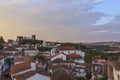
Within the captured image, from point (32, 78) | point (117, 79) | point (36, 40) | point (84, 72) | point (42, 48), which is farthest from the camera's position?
point (36, 40)

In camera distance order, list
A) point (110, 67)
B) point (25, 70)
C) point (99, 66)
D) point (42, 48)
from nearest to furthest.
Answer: point (110, 67), point (25, 70), point (99, 66), point (42, 48)

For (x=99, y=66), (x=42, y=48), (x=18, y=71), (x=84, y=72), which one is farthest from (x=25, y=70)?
(x=42, y=48)

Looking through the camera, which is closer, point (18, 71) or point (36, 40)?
point (18, 71)

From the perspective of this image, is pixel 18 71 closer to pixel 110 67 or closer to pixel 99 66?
pixel 110 67

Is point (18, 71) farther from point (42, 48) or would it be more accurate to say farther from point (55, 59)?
point (42, 48)

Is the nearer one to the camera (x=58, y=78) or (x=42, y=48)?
(x=58, y=78)

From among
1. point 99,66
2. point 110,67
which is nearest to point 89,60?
point 99,66

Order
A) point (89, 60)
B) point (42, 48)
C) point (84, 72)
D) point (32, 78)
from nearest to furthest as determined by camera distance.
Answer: point (32, 78)
point (84, 72)
point (89, 60)
point (42, 48)

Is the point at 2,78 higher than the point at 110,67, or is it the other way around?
the point at 110,67

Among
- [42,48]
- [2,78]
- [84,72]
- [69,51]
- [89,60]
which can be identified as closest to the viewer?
[2,78]
